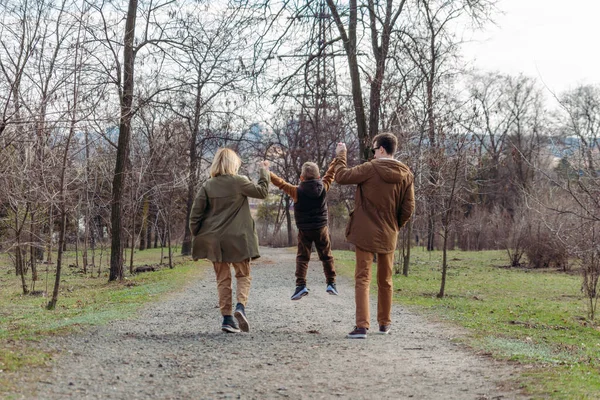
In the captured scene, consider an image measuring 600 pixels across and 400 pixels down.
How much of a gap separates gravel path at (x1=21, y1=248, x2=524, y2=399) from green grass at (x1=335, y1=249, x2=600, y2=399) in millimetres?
415

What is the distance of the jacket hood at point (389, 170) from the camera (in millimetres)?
7750

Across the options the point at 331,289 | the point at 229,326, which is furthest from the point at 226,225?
the point at 331,289

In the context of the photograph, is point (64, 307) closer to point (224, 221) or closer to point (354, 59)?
point (224, 221)

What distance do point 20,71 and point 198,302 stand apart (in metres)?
5.40

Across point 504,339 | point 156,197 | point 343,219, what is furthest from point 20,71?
point 343,219

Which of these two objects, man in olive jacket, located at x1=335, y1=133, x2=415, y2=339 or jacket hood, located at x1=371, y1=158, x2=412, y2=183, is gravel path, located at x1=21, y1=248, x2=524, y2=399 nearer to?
man in olive jacket, located at x1=335, y1=133, x2=415, y2=339

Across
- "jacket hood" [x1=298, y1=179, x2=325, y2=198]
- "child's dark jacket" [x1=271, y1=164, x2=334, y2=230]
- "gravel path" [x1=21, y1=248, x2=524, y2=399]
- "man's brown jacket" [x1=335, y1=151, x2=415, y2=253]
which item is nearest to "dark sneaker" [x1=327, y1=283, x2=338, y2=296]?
"gravel path" [x1=21, y1=248, x2=524, y2=399]

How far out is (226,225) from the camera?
833 centimetres

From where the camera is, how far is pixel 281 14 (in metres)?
14.8

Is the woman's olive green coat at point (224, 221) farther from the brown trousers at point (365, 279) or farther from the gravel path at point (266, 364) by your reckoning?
the brown trousers at point (365, 279)

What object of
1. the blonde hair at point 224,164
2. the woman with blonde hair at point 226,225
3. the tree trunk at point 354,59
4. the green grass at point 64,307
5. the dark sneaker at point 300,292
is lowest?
the green grass at point 64,307

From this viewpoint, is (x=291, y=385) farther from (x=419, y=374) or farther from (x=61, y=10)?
(x=61, y=10)

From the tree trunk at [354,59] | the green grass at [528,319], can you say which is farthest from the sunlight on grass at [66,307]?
the tree trunk at [354,59]

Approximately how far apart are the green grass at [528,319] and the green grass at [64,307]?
190 inches
